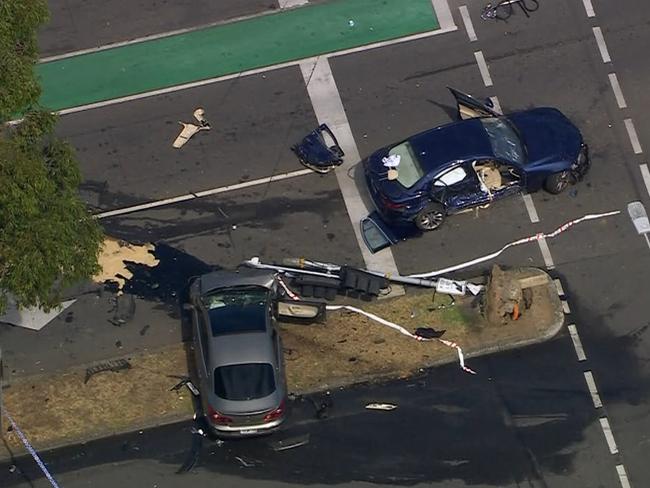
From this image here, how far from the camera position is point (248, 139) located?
2214cm

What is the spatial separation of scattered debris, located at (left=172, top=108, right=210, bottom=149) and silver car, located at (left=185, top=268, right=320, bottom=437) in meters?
4.29

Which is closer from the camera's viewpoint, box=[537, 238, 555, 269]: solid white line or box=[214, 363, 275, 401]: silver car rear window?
box=[214, 363, 275, 401]: silver car rear window

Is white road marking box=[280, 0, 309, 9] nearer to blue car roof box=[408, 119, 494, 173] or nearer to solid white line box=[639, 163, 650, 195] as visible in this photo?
blue car roof box=[408, 119, 494, 173]

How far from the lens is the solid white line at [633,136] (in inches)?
861

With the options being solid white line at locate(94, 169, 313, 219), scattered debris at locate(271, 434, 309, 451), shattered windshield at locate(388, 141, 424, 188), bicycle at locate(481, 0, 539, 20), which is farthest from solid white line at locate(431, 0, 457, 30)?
scattered debris at locate(271, 434, 309, 451)

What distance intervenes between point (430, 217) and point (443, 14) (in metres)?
5.78

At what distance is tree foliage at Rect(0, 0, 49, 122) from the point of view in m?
15.0

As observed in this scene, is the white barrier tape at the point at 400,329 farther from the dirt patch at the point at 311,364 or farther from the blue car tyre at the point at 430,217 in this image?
the blue car tyre at the point at 430,217

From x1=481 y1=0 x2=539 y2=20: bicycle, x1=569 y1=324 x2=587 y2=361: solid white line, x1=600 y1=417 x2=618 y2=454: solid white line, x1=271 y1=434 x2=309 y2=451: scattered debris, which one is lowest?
x1=600 y1=417 x2=618 y2=454: solid white line

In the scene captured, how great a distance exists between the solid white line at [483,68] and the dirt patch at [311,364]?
16.2ft

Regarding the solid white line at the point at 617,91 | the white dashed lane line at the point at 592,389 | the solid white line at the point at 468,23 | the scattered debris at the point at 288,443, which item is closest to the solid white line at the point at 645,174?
the solid white line at the point at 617,91

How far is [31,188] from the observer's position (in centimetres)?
1519

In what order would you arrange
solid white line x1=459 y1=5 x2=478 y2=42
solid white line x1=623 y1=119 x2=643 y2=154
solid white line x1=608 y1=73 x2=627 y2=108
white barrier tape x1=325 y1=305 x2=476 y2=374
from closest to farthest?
white barrier tape x1=325 y1=305 x2=476 y2=374 → solid white line x1=623 y1=119 x2=643 y2=154 → solid white line x1=608 y1=73 x2=627 y2=108 → solid white line x1=459 y1=5 x2=478 y2=42

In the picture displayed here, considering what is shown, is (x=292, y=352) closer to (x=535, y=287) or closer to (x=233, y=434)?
(x=233, y=434)
